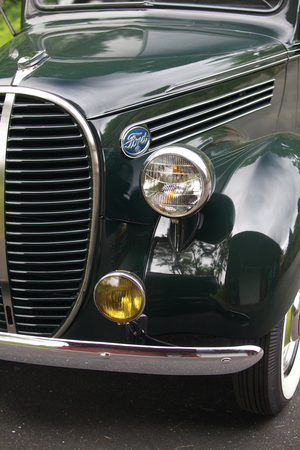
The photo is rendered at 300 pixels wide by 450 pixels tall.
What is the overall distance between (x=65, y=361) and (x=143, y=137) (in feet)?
3.14

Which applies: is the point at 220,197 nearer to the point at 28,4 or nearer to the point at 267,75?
the point at 267,75

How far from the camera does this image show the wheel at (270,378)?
2.00 m

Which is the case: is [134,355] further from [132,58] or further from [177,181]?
[132,58]

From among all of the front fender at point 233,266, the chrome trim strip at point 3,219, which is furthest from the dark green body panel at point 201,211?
the chrome trim strip at point 3,219

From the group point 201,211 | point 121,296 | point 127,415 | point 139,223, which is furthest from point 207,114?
point 127,415

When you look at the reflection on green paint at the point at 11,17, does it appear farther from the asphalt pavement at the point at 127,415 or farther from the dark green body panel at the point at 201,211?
the asphalt pavement at the point at 127,415

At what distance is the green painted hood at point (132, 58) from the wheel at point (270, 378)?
118 cm

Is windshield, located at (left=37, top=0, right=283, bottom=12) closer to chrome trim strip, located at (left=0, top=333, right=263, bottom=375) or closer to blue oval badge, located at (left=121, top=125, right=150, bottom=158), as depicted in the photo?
blue oval badge, located at (left=121, top=125, right=150, bottom=158)

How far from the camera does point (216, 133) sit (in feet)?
7.22

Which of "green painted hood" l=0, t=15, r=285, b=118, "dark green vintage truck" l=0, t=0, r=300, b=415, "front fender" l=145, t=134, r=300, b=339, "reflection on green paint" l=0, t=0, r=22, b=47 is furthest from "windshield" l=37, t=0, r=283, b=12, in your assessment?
"reflection on green paint" l=0, t=0, r=22, b=47

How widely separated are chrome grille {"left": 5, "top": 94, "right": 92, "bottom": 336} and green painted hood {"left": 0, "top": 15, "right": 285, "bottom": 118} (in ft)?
0.45

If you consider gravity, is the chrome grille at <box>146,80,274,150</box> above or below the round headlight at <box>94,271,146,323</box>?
above

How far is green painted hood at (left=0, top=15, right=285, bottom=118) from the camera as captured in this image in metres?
1.86

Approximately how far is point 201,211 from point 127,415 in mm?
1154
